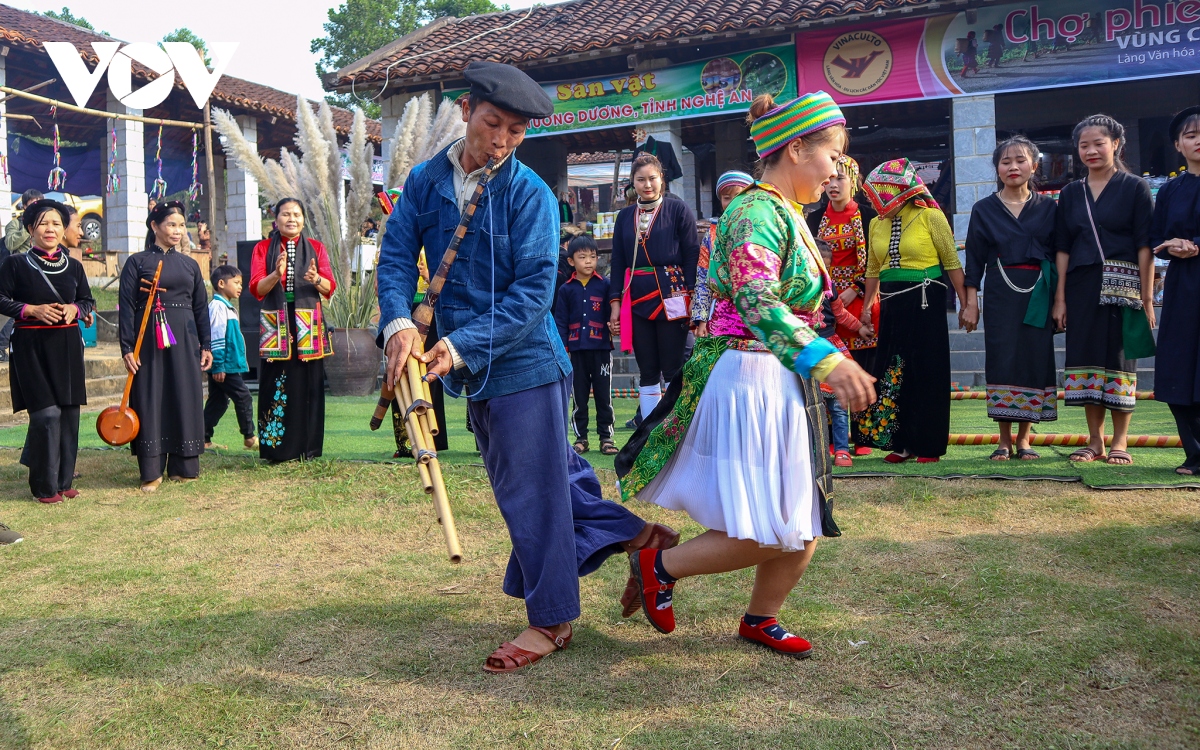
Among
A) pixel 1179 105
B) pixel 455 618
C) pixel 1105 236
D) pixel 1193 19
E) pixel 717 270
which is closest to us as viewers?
pixel 717 270

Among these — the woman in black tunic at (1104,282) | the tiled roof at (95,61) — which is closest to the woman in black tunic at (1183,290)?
the woman in black tunic at (1104,282)

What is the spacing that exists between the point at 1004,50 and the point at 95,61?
45.1ft

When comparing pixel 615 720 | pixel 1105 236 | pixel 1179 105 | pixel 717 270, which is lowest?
pixel 615 720

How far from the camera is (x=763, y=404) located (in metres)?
2.86

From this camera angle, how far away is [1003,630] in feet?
10.6

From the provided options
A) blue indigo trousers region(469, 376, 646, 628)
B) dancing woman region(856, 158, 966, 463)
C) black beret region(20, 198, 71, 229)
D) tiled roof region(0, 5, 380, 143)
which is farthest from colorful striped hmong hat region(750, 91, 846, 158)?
tiled roof region(0, 5, 380, 143)

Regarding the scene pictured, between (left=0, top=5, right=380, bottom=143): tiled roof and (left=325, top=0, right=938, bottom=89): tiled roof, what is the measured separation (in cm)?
309

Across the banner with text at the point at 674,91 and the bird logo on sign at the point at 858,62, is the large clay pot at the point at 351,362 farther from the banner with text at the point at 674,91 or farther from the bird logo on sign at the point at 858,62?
the bird logo on sign at the point at 858,62

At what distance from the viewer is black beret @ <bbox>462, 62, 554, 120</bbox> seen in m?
2.88

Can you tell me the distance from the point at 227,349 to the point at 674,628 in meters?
6.38

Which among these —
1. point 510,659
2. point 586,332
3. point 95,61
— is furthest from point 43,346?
point 95,61

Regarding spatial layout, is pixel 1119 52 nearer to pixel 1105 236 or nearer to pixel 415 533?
pixel 1105 236

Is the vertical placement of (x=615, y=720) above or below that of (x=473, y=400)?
below

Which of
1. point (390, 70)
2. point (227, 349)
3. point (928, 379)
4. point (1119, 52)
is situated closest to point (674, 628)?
point (928, 379)
